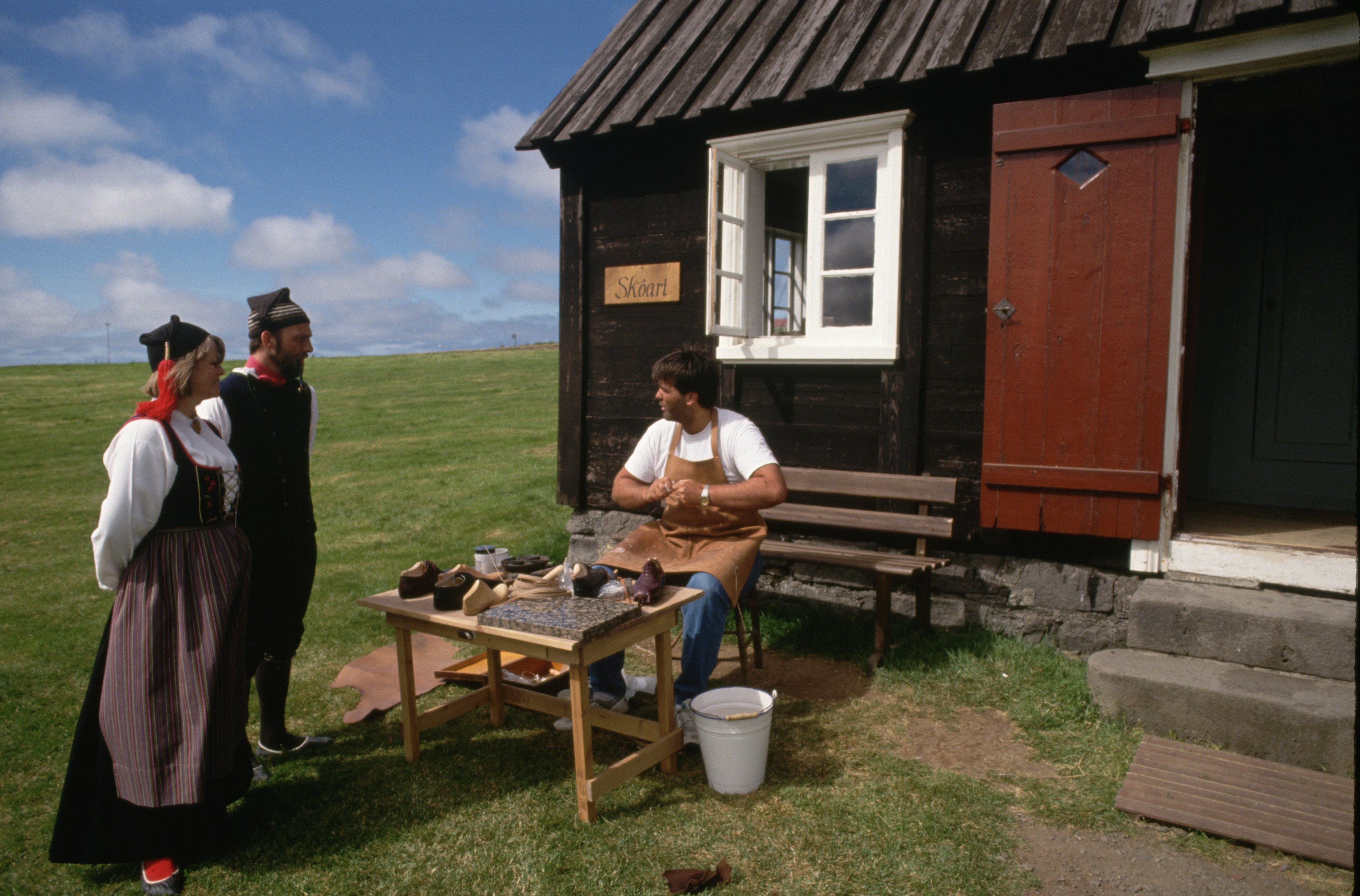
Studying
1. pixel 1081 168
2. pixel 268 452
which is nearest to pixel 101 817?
pixel 268 452

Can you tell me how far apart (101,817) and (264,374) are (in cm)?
171

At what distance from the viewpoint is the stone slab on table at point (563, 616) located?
10.1ft

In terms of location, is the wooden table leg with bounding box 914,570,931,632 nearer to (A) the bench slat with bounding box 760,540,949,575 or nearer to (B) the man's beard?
(A) the bench slat with bounding box 760,540,949,575

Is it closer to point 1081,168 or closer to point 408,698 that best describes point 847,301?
point 1081,168

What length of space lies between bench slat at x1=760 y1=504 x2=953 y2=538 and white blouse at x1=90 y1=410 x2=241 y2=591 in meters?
3.38

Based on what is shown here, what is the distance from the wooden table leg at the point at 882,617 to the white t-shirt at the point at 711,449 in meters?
0.96

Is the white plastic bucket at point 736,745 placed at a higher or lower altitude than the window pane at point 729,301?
lower

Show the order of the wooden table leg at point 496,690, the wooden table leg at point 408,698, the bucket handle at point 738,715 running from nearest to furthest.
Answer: the bucket handle at point 738,715
the wooden table leg at point 408,698
the wooden table leg at point 496,690

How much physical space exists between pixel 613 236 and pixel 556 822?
4130 millimetres

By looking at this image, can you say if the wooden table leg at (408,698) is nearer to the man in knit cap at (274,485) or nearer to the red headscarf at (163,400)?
the man in knit cap at (274,485)

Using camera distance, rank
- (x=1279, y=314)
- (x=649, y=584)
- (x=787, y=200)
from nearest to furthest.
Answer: (x=649, y=584) < (x=1279, y=314) < (x=787, y=200)

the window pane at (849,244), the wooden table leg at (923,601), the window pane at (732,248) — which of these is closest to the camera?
the wooden table leg at (923,601)

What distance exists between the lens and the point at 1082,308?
4406 millimetres

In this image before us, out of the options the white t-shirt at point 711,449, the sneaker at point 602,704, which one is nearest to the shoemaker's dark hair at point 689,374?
the white t-shirt at point 711,449
